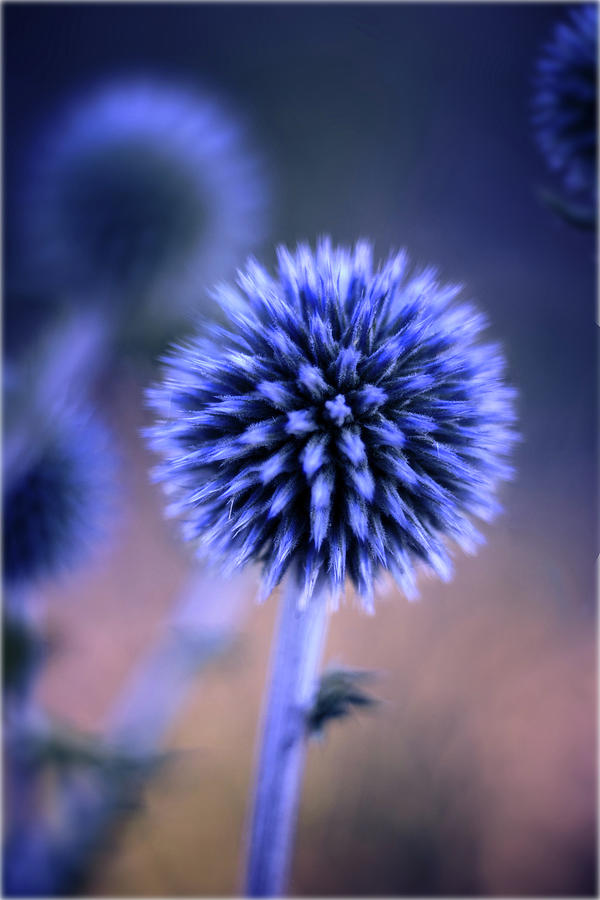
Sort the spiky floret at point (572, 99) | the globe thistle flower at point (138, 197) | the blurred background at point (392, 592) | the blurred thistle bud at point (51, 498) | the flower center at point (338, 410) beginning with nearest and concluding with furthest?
1. the flower center at point (338, 410)
2. the spiky floret at point (572, 99)
3. the blurred thistle bud at point (51, 498)
4. the globe thistle flower at point (138, 197)
5. the blurred background at point (392, 592)

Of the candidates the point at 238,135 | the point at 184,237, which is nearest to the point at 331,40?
the point at 238,135

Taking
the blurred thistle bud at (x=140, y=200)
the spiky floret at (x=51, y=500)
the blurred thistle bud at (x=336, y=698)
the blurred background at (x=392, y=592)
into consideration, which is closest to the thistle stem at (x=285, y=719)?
the blurred thistle bud at (x=336, y=698)

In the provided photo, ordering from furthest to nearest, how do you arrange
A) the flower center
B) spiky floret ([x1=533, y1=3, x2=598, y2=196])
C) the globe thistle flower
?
1. the globe thistle flower
2. spiky floret ([x1=533, y1=3, x2=598, y2=196])
3. the flower center

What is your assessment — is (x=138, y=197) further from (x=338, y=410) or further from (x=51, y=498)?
(x=338, y=410)

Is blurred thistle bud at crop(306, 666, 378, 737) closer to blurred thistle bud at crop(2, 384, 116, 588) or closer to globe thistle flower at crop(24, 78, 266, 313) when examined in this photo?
blurred thistle bud at crop(2, 384, 116, 588)

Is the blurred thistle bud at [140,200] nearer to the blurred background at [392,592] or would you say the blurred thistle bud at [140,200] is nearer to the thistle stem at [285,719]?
the blurred background at [392,592]

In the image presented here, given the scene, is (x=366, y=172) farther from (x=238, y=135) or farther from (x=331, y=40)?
(x=238, y=135)

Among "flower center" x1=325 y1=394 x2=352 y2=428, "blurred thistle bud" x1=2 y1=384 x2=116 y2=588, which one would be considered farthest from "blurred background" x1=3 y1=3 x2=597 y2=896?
"flower center" x1=325 y1=394 x2=352 y2=428
